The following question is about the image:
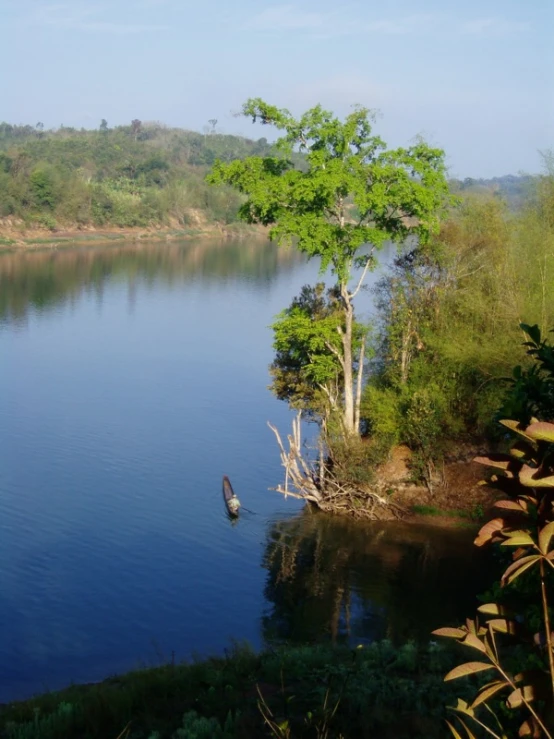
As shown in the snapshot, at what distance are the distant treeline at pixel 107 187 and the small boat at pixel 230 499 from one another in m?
45.6

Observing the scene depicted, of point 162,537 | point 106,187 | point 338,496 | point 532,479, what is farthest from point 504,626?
point 106,187

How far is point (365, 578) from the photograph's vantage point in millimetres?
20906

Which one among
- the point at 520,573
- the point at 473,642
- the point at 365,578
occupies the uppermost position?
the point at 520,573

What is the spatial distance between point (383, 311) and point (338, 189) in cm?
480

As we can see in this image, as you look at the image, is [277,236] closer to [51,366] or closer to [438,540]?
[438,540]

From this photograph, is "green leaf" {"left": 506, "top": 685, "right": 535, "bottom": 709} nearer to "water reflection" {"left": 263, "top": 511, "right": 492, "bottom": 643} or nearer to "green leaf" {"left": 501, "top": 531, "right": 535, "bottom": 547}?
"green leaf" {"left": 501, "top": 531, "right": 535, "bottom": 547}

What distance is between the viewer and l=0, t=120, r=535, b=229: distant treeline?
92562 mm

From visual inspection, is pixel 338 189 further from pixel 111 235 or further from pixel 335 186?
pixel 111 235

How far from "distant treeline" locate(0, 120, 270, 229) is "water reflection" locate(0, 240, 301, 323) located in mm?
8186

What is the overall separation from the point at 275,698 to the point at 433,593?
37.4ft

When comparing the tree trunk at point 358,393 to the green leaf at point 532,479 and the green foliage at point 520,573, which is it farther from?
the green leaf at point 532,479

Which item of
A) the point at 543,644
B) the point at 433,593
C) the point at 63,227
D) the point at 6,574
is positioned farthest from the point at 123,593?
the point at 63,227

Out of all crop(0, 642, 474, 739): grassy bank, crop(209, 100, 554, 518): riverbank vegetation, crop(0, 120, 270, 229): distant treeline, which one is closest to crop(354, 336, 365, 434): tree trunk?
crop(209, 100, 554, 518): riverbank vegetation

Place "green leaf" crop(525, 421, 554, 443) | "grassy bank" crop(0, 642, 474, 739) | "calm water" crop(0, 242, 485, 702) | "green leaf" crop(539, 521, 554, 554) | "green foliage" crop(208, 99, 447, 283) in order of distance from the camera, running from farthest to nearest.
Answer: "green foliage" crop(208, 99, 447, 283)
"calm water" crop(0, 242, 485, 702)
"grassy bank" crop(0, 642, 474, 739)
"green leaf" crop(539, 521, 554, 554)
"green leaf" crop(525, 421, 554, 443)
